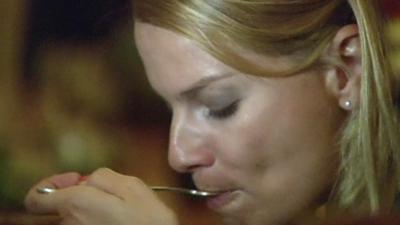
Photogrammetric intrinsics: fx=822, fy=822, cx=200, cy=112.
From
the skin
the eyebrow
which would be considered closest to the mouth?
the skin

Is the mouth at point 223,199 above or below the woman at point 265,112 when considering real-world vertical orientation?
below

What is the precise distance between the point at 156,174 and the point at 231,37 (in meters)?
0.17

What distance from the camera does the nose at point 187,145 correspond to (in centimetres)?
79

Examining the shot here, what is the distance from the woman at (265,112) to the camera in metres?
0.76

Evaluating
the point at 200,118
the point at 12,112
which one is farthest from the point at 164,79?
the point at 12,112

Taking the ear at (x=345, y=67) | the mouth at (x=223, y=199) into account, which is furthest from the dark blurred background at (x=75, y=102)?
the ear at (x=345, y=67)

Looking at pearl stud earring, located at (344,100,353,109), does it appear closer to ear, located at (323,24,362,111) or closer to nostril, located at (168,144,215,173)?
ear, located at (323,24,362,111)

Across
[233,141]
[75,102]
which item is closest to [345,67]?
[233,141]

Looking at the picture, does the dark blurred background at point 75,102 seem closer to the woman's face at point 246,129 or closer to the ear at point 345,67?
the woman's face at point 246,129

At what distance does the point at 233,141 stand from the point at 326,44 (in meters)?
0.13

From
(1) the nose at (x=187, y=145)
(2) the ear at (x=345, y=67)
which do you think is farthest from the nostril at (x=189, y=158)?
(2) the ear at (x=345, y=67)

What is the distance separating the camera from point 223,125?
784 millimetres

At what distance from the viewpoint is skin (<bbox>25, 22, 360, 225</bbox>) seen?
0.77m

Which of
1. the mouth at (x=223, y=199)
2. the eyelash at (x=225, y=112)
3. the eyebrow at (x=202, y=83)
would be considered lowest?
the mouth at (x=223, y=199)
